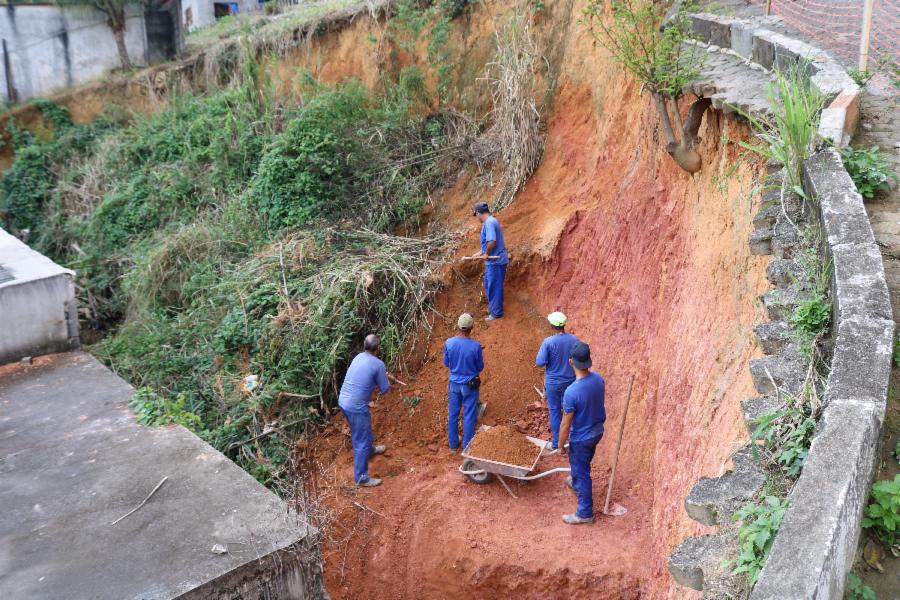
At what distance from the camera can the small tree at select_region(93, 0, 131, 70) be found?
17.7 meters

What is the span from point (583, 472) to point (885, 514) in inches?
138

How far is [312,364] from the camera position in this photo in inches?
363

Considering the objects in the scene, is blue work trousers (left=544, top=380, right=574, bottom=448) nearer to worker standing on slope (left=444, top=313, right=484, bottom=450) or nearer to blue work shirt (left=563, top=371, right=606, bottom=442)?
worker standing on slope (left=444, top=313, right=484, bottom=450)

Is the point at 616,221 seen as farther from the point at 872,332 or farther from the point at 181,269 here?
the point at 181,269

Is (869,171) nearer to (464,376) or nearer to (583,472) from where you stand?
(583,472)

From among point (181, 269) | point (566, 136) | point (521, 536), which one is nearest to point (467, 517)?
point (521, 536)

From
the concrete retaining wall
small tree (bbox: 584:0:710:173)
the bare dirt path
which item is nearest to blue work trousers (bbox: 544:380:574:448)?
the bare dirt path

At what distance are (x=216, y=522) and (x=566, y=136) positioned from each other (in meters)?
7.31

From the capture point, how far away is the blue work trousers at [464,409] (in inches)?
320

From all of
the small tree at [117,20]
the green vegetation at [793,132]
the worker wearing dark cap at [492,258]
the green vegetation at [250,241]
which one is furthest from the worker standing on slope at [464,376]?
the small tree at [117,20]

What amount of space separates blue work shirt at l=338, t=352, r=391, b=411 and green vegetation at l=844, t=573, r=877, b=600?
5.14 meters

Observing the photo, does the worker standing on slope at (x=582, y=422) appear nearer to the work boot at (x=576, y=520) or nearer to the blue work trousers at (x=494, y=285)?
the work boot at (x=576, y=520)

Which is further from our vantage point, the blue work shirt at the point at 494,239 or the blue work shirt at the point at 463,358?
the blue work shirt at the point at 494,239

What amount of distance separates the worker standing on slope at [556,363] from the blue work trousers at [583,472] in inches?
26.6
